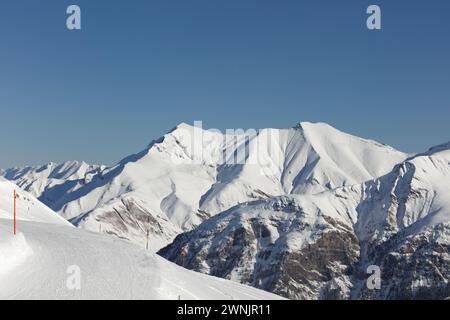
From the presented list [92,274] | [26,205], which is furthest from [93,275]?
[26,205]

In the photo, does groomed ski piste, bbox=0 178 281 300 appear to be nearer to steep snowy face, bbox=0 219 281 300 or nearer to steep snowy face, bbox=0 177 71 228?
steep snowy face, bbox=0 219 281 300

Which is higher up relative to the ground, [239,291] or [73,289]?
[73,289]

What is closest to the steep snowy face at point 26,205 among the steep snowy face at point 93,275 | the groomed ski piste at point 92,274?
the groomed ski piste at point 92,274

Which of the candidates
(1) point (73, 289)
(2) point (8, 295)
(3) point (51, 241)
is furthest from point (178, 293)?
(3) point (51, 241)

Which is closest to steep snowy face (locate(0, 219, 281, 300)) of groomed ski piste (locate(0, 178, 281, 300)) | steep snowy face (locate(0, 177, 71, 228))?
groomed ski piste (locate(0, 178, 281, 300))

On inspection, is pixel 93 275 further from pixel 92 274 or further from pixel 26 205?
pixel 26 205

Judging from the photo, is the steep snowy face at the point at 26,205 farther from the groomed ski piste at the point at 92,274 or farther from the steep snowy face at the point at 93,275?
the steep snowy face at the point at 93,275
